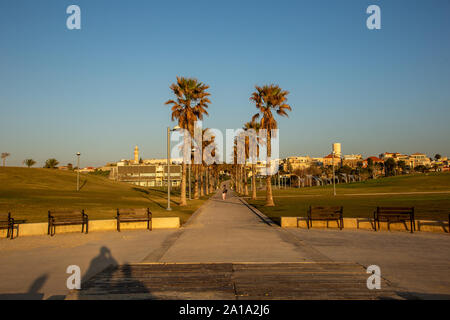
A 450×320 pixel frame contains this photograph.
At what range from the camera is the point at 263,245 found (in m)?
12.9

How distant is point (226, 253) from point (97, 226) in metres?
8.62

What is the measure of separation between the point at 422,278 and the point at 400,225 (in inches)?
346

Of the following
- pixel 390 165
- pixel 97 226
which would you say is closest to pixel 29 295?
pixel 97 226

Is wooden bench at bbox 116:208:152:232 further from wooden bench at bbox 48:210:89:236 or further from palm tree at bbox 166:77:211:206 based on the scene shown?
palm tree at bbox 166:77:211:206

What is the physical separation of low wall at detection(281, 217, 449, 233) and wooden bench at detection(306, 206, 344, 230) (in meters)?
0.31

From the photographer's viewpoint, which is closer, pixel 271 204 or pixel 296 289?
pixel 296 289

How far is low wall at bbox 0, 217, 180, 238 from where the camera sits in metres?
16.3

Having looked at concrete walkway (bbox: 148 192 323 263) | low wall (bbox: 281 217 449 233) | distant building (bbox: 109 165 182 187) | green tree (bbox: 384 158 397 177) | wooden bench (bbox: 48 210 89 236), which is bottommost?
concrete walkway (bbox: 148 192 323 263)

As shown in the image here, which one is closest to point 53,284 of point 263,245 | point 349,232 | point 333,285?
point 333,285

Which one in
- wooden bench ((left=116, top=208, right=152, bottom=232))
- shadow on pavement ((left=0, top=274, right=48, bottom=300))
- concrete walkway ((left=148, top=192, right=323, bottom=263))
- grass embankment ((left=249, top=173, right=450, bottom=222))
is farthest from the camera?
grass embankment ((left=249, top=173, right=450, bottom=222))

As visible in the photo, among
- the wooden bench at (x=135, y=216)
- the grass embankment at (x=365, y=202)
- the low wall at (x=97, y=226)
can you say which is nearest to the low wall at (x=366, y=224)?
the grass embankment at (x=365, y=202)

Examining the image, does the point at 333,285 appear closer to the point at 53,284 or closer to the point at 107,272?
the point at 107,272

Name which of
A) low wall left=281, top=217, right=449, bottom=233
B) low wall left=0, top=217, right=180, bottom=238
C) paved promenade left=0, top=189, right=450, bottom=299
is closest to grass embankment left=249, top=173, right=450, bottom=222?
low wall left=281, top=217, right=449, bottom=233

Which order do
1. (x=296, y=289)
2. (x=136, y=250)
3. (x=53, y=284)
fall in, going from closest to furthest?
1. (x=296, y=289)
2. (x=53, y=284)
3. (x=136, y=250)
